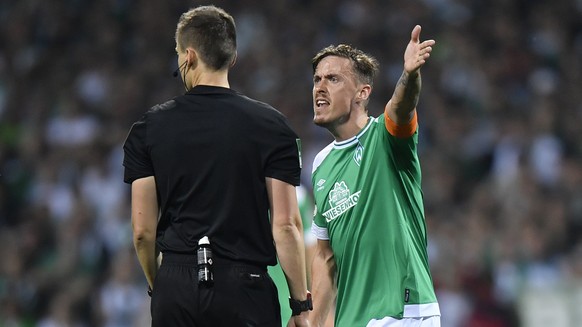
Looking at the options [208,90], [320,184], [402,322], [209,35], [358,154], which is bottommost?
[402,322]

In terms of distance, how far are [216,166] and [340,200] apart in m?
1.13

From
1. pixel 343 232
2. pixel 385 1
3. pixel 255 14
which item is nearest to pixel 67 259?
pixel 255 14

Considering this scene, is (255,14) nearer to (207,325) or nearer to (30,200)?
(30,200)

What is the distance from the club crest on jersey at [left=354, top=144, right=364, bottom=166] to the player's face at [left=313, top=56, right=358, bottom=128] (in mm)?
180

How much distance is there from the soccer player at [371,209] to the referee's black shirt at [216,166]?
80 centimetres

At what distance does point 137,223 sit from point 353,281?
125 centimetres

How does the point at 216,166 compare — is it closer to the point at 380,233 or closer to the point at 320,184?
the point at 380,233

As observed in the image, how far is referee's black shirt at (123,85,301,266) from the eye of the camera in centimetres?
459

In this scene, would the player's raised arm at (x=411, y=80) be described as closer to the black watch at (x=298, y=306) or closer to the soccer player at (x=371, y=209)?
the soccer player at (x=371, y=209)

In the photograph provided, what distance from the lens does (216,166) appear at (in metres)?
4.61

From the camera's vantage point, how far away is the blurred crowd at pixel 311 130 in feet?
35.5

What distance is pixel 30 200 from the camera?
491 inches

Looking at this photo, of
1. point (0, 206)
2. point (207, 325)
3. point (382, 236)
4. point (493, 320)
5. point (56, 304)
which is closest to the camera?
Result: point (207, 325)

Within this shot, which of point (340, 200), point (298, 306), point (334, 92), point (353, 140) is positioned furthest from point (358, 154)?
point (298, 306)
